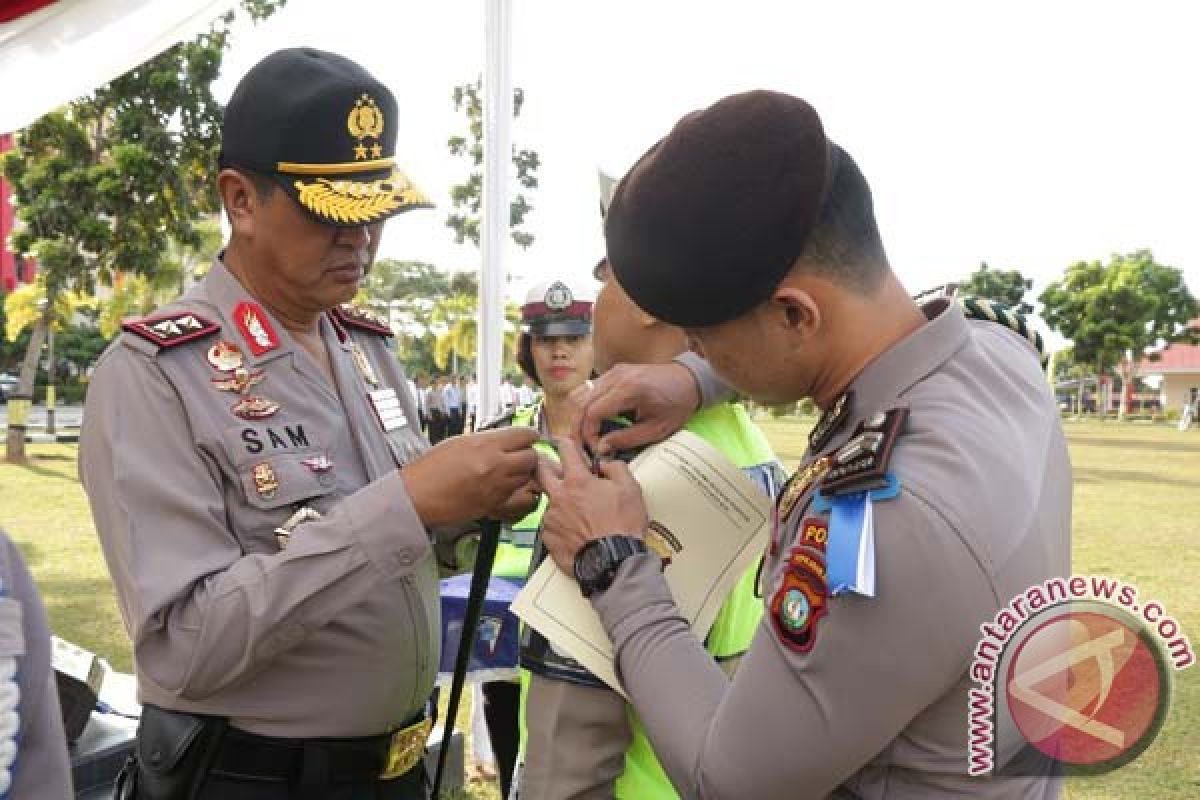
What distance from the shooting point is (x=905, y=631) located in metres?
0.95

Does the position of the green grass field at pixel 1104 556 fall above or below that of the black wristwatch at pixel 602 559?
below

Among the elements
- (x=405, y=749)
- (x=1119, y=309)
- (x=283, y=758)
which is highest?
(x=283, y=758)

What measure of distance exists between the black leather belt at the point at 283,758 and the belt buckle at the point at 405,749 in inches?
4.1

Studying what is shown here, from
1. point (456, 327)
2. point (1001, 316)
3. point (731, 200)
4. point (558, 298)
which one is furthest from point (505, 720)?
point (456, 327)

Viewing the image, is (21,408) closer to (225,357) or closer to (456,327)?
(225,357)

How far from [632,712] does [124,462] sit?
892mm

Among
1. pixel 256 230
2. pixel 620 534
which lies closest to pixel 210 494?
pixel 256 230

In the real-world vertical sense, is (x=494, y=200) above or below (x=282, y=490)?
above

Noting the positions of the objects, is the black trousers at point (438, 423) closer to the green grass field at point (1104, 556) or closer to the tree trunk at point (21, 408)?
the green grass field at point (1104, 556)

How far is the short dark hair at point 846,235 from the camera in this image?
3.57 feet

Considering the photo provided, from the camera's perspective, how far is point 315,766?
1625 millimetres

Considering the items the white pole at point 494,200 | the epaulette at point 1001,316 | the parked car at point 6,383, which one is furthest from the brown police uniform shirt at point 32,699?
the parked car at point 6,383

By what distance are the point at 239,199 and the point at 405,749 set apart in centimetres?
107

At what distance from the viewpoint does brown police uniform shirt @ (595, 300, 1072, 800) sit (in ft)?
3.14
